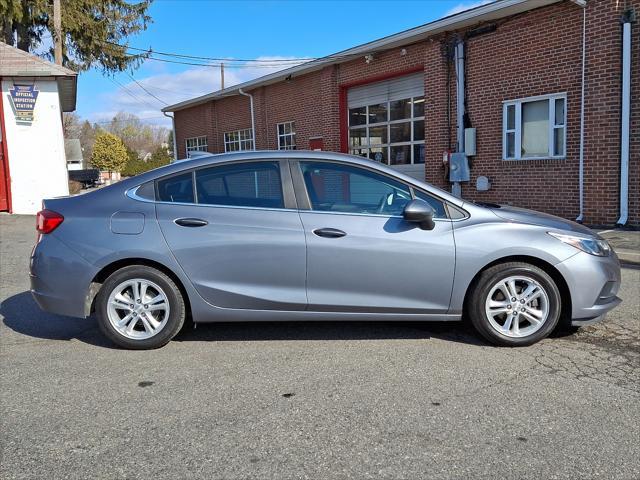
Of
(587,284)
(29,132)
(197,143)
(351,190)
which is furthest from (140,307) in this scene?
(197,143)

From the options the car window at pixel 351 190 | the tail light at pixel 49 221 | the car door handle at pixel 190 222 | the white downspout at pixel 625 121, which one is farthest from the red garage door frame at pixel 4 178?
the white downspout at pixel 625 121

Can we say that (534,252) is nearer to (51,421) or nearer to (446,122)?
(51,421)

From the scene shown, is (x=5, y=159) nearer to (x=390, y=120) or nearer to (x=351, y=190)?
(x=390, y=120)

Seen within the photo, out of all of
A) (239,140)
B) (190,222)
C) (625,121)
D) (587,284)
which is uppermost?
(239,140)

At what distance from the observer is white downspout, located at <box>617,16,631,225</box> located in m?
10.2

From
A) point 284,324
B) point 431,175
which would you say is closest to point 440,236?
point 284,324

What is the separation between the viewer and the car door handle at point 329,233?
4.29 m

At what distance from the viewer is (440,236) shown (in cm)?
430

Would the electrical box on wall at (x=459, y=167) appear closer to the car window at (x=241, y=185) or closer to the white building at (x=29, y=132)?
the car window at (x=241, y=185)

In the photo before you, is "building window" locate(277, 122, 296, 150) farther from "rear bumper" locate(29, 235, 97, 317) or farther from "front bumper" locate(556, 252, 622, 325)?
"front bumper" locate(556, 252, 622, 325)

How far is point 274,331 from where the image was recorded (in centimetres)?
500

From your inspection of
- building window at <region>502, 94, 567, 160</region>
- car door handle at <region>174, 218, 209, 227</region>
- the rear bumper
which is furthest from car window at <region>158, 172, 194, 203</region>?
building window at <region>502, 94, 567, 160</region>

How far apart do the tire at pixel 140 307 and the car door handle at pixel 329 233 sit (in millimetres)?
1222

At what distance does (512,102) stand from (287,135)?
10055mm
